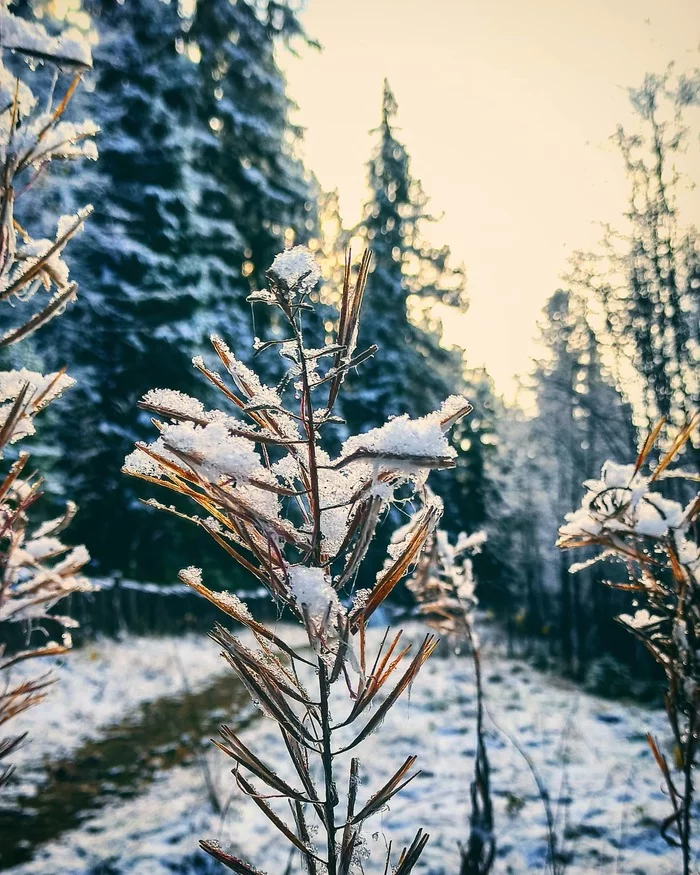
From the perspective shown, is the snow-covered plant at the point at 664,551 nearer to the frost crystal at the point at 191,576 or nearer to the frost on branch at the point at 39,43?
the frost crystal at the point at 191,576

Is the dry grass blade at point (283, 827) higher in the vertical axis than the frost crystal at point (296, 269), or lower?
lower

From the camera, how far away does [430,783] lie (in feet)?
17.2

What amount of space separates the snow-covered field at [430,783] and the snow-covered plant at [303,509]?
7.38 ft

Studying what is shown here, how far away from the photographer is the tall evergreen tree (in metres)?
8.93

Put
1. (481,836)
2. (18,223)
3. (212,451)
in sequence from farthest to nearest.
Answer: (481,836) < (18,223) < (212,451)

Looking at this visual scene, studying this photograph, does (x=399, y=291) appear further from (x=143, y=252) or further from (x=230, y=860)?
(x=230, y=860)

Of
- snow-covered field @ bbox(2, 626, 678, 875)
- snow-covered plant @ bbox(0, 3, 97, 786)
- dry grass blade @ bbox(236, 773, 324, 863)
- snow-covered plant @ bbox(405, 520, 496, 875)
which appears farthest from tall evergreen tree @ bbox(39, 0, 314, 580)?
dry grass blade @ bbox(236, 773, 324, 863)

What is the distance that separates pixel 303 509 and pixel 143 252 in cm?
943

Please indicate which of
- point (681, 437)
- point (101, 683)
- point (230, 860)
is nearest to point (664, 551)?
point (681, 437)

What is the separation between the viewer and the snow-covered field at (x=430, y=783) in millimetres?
3947

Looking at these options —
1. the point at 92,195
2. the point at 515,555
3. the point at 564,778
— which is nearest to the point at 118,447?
the point at 92,195

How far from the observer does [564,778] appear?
16.8 feet

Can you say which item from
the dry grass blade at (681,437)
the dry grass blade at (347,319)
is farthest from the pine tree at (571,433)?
the dry grass blade at (347,319)

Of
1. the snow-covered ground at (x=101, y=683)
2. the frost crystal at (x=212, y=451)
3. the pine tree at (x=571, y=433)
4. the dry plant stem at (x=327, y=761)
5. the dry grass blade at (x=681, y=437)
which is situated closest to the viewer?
the frost crystal at (x=212, y=451)
